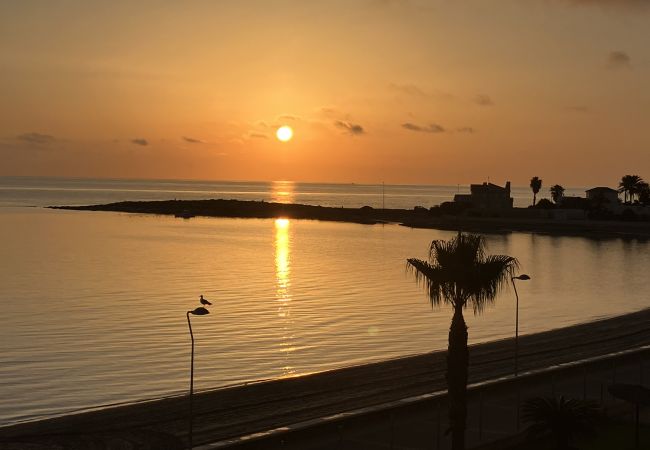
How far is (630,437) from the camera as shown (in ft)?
79.3

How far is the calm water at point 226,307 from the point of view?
3809 cm

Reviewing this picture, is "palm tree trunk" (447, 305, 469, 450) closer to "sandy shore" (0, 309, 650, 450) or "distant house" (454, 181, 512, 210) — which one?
"sandy shore" (0, 309, 650, 450)

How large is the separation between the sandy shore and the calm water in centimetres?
286

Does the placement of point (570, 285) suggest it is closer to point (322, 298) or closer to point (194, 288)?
point (322, 298)

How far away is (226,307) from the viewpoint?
60.6m

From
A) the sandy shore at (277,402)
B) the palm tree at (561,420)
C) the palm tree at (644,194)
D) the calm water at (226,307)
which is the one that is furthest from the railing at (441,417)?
the palm tree at (644,194)

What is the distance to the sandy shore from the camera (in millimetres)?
26469

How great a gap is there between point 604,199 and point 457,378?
166291mm

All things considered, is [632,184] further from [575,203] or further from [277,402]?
[277,402]

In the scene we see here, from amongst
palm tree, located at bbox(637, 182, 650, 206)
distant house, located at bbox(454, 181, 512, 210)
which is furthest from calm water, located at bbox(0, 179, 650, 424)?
palm tree, located at bbox(637, 182, 650, 206)

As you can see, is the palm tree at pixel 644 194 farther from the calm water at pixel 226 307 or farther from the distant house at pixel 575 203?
the calm water at pixel 226 307

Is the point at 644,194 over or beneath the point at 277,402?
over

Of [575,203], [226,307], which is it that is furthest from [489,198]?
[226,307]

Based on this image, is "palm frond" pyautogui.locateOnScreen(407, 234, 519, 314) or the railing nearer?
"palm frond" pyautogui.locateOnScreen(407, 234, 519, 314)
